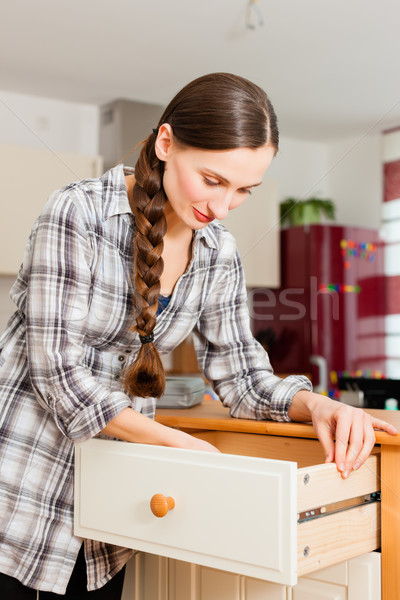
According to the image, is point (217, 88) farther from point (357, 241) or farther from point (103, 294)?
point (357, 241)

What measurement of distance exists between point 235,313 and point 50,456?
266mm

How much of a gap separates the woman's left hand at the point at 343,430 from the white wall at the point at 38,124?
53 cm

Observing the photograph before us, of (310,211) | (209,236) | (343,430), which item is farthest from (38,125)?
(310,211)

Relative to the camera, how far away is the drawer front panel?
1.88 feet

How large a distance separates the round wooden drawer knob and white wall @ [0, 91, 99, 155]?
0.56 m

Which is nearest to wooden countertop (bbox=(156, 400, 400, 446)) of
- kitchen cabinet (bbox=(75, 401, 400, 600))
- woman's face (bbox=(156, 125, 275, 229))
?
kitchen cabinet (bbox=(75, 401, 400, 600))

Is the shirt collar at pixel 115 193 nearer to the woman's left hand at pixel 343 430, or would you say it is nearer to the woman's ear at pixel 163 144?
the woman's ear at pixel 163 144

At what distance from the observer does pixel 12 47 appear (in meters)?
1.23

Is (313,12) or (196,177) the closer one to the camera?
(196,177)

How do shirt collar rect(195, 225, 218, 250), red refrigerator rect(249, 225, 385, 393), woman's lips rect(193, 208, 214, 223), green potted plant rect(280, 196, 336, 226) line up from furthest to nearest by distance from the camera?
green potted plant rect(280, 196, 336, 226) < red refrigerator rect(249, 225, 385, 393) < shirt collar rect(195, 225, 218, 250) < woman's lips rect(193, 208, 214, 223)

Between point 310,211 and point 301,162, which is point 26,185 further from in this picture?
point 310,211

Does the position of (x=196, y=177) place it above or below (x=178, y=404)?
above

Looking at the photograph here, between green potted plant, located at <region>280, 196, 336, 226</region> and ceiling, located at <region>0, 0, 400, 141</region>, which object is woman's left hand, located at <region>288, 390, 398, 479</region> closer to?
ceiling, located at <region>0, 0, 400, 141</region>

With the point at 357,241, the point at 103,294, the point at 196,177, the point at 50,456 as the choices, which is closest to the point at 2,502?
the point at 50,456
